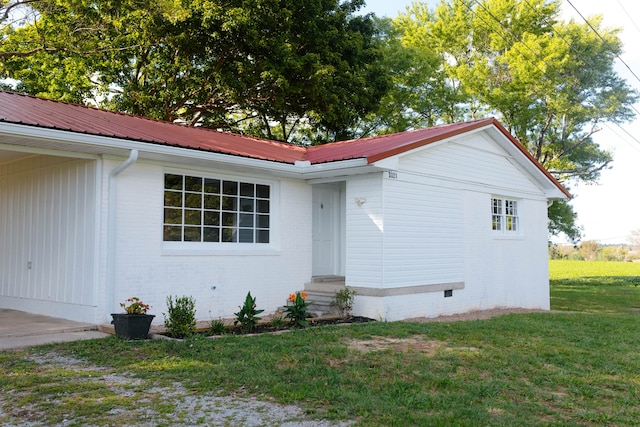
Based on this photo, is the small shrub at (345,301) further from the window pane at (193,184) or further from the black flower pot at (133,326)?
the black flower pot at (133,326)

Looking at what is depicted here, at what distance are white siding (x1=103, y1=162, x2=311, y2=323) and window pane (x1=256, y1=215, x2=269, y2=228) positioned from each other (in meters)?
0.14

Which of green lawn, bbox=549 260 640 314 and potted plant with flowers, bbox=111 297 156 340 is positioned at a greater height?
potted plant with flowers, bbox=111 297 156 340

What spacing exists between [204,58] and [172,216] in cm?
1066

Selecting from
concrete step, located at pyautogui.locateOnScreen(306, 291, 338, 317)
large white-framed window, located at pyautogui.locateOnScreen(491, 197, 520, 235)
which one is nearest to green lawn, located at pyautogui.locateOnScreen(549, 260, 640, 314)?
large white-framed window, located at pyautogui.locateOnScreen(491, 197, 520, 235)

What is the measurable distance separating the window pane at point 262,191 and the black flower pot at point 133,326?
3.94 meters

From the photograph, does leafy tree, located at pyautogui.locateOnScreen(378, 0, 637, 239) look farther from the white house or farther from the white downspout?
the white downspout

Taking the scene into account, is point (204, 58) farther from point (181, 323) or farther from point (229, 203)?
point (181, 323)

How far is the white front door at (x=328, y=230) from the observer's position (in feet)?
39.9

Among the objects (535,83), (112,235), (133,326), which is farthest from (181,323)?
(535,83)

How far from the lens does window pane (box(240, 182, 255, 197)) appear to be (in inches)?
423

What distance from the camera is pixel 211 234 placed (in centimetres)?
1030

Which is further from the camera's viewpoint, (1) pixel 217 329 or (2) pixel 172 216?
(2) pixel 172 216

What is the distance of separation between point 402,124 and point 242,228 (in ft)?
52.3

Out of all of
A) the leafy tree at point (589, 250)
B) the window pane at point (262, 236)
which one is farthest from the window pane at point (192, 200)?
the leafy tree at point (589, 250)
